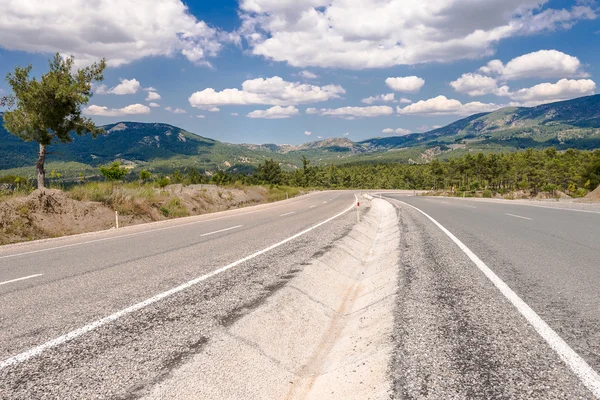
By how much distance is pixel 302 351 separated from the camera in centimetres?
397

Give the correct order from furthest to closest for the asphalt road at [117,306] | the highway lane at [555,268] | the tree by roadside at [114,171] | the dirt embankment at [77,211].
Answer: the tree by roadside at [114,171]
the dirt embankment at [77,211]
the highway lane at [555,268]
the asphalt road at [117,306]

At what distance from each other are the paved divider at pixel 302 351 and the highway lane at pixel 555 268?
1.75m

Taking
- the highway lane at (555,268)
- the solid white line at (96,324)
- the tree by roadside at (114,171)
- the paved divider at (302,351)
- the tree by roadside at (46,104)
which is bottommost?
the paved divider at (302,351)

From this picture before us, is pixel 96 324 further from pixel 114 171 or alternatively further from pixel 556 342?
pixel 114 171

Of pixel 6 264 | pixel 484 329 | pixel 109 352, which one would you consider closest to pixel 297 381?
pixel 109 352

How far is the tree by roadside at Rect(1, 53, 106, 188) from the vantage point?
18.4 m

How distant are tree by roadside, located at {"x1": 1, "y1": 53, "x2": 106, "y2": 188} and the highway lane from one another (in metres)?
19.9

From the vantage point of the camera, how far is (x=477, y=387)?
2705 mm

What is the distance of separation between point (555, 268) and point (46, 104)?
22718 mm

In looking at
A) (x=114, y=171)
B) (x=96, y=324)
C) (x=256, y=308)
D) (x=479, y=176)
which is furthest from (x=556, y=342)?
(x=479, y=176)

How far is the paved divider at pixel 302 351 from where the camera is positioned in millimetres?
2971

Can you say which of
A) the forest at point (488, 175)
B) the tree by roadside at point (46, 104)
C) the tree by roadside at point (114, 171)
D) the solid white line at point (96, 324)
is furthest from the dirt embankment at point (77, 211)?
the forest at point (488, 175)

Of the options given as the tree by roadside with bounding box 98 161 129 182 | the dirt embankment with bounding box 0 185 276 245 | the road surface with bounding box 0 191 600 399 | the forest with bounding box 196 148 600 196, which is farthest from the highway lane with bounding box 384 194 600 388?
the forest with bounding box 196 148 600 196

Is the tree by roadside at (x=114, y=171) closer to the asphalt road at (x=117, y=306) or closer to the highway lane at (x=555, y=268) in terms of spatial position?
the asphalt road at (x=117, y=306)
